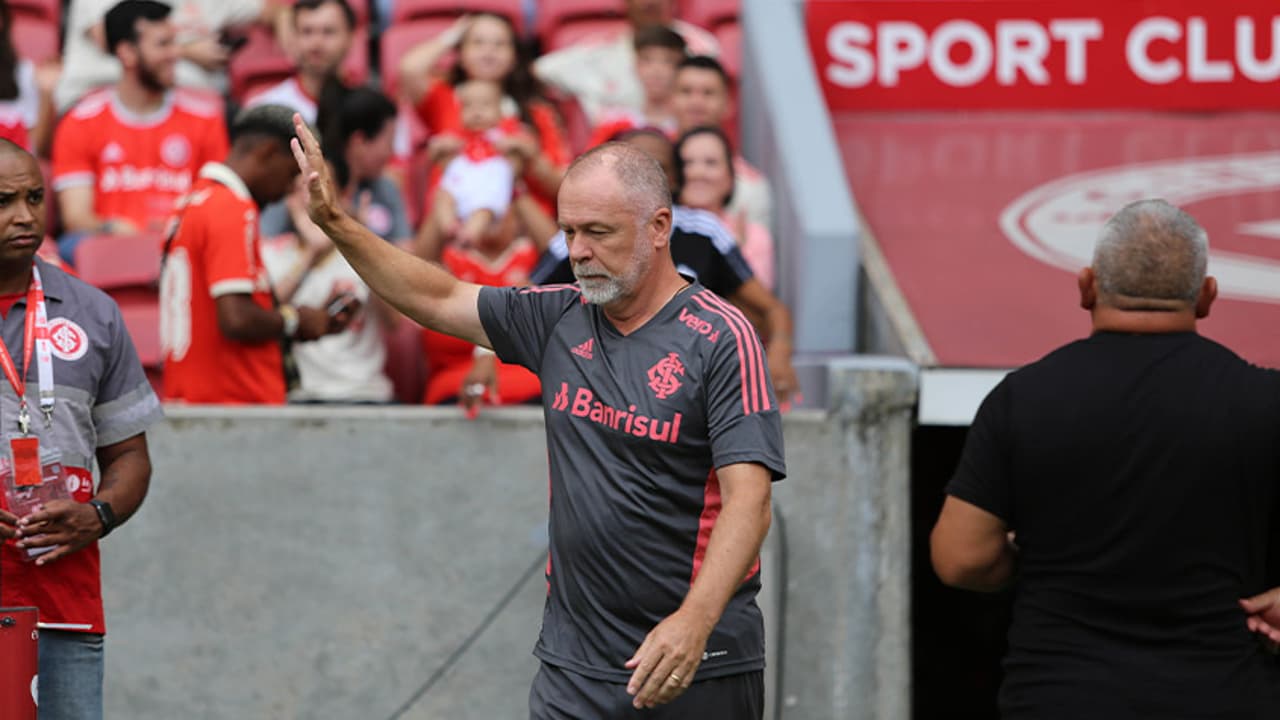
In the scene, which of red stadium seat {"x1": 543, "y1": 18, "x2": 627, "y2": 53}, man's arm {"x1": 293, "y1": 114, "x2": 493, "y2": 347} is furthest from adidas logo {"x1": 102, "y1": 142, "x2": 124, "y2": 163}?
man's arm {"x1": 293, "y1": 114, "x2": 493, "y2": 347}

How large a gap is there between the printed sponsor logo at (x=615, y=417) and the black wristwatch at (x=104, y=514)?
1.13 meters

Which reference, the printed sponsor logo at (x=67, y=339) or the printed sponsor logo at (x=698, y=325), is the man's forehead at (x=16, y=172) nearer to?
the printed sponsor logo at (x=67, y=339)

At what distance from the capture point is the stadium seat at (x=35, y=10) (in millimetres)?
9328

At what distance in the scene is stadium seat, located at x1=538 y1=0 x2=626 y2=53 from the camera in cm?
927

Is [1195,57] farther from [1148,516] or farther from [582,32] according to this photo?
[1148,516]

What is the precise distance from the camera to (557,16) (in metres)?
9.38

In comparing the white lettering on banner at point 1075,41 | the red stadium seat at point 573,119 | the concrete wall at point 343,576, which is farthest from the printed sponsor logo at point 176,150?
the white lettering on banner at point 1075,41

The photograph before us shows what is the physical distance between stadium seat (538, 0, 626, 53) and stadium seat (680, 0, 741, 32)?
1.32ft

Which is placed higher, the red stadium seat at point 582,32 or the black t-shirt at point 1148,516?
the red stadium seat at point 582,32

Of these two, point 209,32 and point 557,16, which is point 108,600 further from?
point 557,16

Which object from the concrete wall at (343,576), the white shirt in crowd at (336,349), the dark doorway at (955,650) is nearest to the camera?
the concrete wall at (343,576)

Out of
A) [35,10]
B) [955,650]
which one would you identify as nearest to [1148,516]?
[955,650]

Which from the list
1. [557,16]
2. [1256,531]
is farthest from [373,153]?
[1256,531]

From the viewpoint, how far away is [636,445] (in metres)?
3.68
